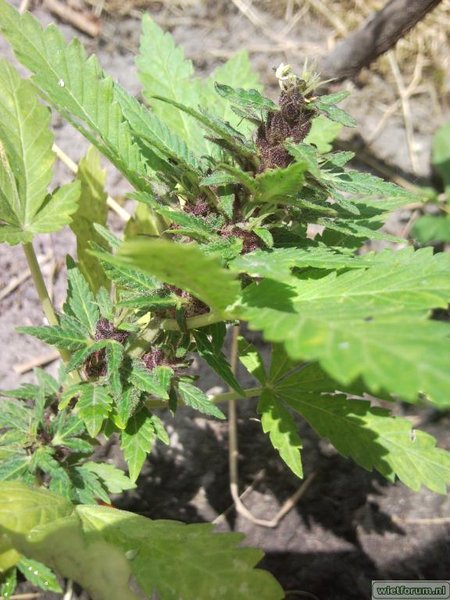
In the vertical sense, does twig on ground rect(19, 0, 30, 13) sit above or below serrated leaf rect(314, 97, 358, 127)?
above

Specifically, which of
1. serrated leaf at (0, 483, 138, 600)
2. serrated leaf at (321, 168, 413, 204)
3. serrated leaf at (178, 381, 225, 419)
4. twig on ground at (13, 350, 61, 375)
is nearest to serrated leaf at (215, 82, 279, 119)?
serrated leaf at (321, 168, 413, 204)

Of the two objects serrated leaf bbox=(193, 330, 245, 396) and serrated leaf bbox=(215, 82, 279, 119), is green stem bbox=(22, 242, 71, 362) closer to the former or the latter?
serrated leaf bbox=(193, 330, 245, 396)

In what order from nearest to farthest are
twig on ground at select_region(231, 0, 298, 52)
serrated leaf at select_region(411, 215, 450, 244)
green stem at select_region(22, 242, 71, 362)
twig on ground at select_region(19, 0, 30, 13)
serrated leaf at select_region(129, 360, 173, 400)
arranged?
1. serrated leaf at select_region(129, 360, 173, 400)
2. green stem at select_region(22, 242, 71, 362)
3. serrated leaf at select_region(411, 215, 450, 244)
4. twig on ground at select_region(19, 0, 30, 13)
5. twig on ground at select_region(231, 0, 298, 52)

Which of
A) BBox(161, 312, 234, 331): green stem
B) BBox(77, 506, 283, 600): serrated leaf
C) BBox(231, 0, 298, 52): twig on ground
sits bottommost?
BBox(77, 506, 283, 600): serrated leaf

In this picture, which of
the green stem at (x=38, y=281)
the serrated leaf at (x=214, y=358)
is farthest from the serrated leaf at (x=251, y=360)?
the green stem at (x=38, y=281)

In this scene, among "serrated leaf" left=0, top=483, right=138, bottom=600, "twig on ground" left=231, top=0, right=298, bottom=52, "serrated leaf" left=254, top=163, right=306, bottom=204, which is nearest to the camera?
"serrated leaf" left=254, top=163, right=306, bottom=204

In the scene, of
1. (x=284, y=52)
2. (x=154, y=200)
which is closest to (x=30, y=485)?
(x=154, y=200)

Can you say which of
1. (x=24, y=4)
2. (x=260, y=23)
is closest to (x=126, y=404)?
(x=24, y=4)
